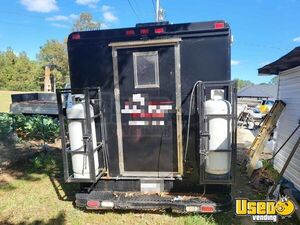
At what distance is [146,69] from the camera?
14.6 ft

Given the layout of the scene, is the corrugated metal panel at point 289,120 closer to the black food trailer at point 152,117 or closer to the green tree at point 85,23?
the black food trailer at point 152,117

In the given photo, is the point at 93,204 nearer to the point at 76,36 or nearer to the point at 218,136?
the point at 218,136

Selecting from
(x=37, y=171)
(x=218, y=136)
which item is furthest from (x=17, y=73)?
(x=218, y=136)

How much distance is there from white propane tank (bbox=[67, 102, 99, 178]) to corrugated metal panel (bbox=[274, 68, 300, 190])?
429cm

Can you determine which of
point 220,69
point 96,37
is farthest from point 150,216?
point 96,37

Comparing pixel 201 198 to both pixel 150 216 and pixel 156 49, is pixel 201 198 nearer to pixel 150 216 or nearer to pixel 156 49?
pixel 150 216

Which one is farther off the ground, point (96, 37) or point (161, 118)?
point (96, 37)

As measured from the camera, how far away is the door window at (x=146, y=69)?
14.4 ft

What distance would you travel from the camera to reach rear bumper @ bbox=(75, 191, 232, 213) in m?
4.19

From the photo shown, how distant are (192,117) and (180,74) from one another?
707 mm

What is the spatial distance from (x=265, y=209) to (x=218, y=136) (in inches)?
50.0

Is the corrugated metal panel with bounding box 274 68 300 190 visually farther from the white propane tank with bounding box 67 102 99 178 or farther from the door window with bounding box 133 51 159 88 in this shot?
the white propane tank with bounding box 67 102 99 178

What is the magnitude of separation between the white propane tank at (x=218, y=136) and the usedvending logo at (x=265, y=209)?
54 centimetres

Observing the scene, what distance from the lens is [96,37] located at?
4.52 meters
